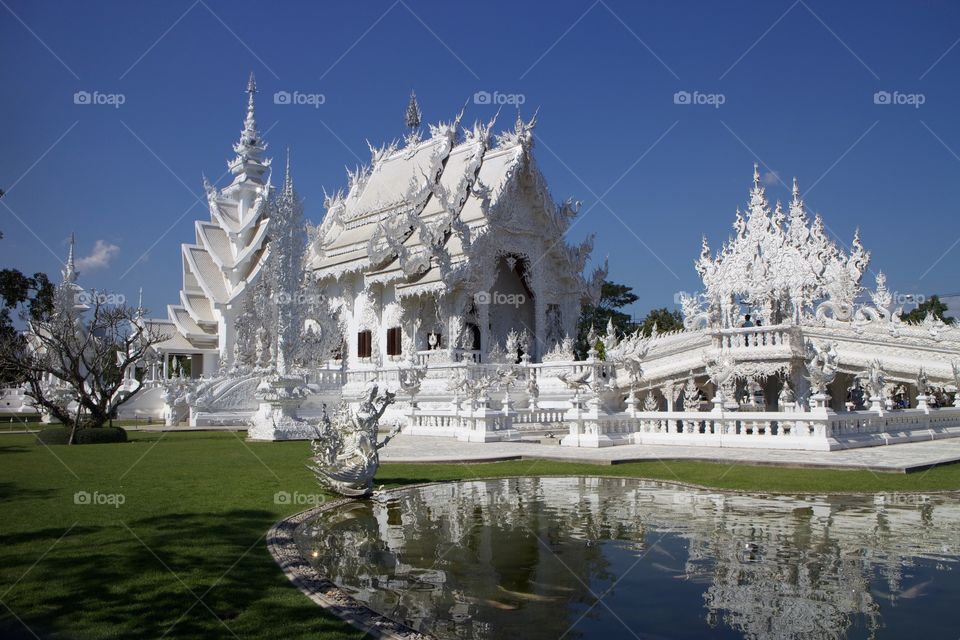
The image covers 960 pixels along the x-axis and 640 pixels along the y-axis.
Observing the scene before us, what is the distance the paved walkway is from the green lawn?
403mm

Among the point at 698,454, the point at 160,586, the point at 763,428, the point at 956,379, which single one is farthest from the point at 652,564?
the point at 956,379

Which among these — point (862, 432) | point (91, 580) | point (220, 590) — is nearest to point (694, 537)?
point (220, 590)

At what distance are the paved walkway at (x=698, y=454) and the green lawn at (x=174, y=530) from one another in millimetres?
403

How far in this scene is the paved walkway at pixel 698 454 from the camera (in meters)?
11.3

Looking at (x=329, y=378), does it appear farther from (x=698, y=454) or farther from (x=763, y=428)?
(x=698, y=454)

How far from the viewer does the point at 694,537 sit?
659 cm

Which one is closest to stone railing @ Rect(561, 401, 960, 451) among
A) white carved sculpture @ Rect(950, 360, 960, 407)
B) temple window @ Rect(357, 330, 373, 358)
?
white carved sculpture @ Rect(950, 360, 960, 407)

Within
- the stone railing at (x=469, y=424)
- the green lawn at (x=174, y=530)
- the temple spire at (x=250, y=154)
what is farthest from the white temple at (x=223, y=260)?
the green lawn at (x=174, y=530)

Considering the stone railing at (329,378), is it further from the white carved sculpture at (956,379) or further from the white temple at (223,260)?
the white carved sculpture at (956,379)

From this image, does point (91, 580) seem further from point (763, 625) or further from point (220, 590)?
→ point (763, 625)

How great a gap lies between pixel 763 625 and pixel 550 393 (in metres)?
18.9

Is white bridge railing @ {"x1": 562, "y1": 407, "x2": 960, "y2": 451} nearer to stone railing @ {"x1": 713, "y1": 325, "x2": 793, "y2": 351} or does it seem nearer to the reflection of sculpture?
stone railing @ {"x1": 713, "y1": 325, "x2": 793, "y2": 351}

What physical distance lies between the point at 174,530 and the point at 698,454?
881cm

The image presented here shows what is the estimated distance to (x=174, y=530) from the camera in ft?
22.1
